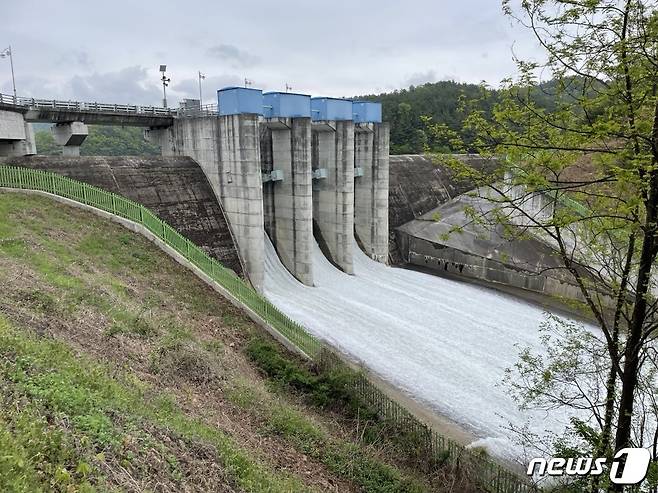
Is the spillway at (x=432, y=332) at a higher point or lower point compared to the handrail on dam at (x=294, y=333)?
lower

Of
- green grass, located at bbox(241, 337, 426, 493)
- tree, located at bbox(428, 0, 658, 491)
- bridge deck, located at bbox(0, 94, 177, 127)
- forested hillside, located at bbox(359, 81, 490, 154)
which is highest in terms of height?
forested hillside, located at bbox(359, 81, 490, 154)

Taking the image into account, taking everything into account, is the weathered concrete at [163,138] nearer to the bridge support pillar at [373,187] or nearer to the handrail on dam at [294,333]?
the handrail on dam at [294,333]

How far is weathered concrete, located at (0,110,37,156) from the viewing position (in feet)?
63.7

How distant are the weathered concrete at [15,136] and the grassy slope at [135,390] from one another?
15.9 feet

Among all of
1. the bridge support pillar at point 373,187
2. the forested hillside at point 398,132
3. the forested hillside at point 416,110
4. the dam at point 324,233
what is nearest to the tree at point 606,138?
the dam at point 324,233

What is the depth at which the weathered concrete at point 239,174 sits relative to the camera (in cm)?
2116

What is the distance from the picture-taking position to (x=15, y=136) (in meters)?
20.0

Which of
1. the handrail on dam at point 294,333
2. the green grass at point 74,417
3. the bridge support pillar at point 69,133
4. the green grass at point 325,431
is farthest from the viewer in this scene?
the bridge support pillar at point 69,133

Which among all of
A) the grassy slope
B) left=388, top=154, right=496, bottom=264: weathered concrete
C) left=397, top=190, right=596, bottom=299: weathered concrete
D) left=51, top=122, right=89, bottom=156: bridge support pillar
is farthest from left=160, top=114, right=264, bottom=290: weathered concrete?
left=388, top=154, right=496, bottom=264: weathered concrete

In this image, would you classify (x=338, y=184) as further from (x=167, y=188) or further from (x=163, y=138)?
(x=163, y=138)

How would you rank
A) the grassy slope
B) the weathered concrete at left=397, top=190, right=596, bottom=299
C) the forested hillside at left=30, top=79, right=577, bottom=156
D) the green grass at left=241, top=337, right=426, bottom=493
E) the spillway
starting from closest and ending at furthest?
the grassy slope → the green grass at left=241, top=337, right=426, bottom=493 → the spillway → the weathered concrete at left=397, top=190, right=596, bottom=299 → the forested hillside at left=30, top=79, right=577, bottom=156

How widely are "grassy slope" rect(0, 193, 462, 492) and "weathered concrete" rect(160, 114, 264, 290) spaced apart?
574cm

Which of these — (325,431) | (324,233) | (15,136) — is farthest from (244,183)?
(325,431)

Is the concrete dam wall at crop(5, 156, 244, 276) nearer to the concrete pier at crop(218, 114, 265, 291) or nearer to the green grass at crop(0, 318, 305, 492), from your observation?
the concrete pier at crop(218, 114, 265, 291)
